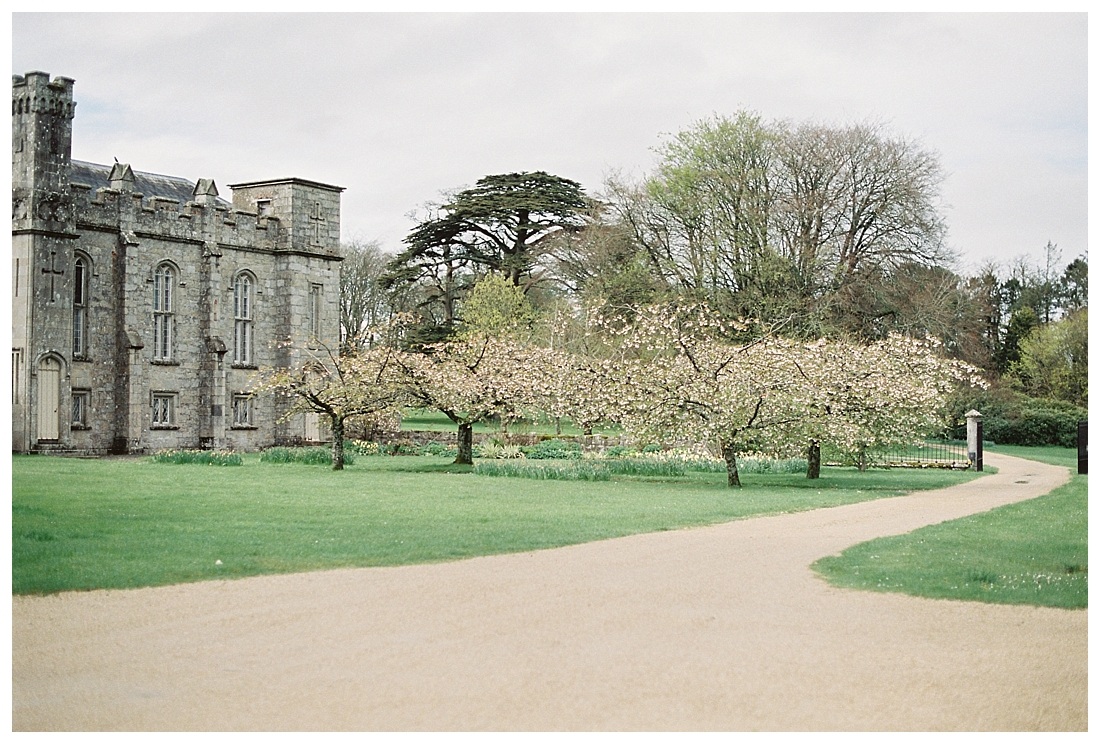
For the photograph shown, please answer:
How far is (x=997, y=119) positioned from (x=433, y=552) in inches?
323

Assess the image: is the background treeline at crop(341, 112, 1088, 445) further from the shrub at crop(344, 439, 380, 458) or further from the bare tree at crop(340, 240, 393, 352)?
the bare tree at crop(340, 240, 393, 352)

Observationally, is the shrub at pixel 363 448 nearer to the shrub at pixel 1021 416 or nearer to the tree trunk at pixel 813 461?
the tree trunk at pixel 813 461

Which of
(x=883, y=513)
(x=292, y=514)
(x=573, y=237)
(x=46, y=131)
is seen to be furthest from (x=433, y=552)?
Result: (x=573, y=237)

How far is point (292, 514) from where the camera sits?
39.3 ft

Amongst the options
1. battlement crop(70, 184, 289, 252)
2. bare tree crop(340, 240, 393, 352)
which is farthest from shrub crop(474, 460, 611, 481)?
bare tree crop(340, 240, 393, 352)

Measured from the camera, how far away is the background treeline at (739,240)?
28.0 m

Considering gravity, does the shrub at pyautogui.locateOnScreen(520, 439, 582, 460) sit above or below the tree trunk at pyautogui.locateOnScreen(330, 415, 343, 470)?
below

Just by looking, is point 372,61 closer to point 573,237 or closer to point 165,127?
point 165,127

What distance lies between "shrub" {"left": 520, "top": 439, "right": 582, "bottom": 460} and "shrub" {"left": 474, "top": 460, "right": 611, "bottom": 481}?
14.4 feet

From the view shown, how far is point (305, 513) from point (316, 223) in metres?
18.1

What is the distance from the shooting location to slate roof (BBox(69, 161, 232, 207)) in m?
25.4

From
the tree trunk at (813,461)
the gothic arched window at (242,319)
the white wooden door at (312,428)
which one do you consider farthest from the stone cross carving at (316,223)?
the tree trunk at (813,461)

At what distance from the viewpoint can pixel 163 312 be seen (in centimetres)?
2609

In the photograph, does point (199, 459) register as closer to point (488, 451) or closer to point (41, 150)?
point (41, 150)
